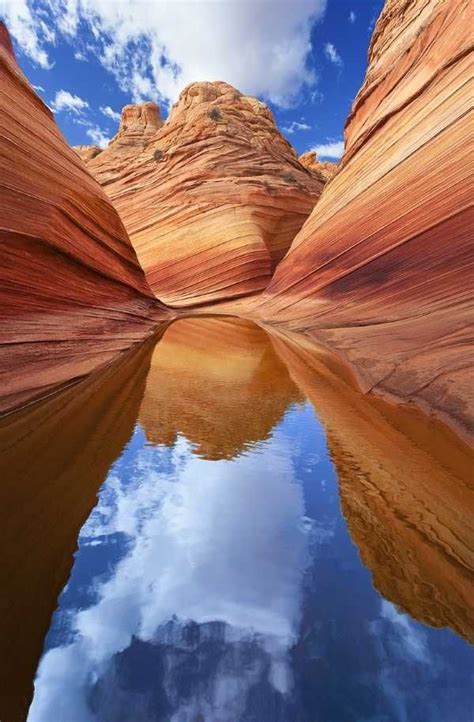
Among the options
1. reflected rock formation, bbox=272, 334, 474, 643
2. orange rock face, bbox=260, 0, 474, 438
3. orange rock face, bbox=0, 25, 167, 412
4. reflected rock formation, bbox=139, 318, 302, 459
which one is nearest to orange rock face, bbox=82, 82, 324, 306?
orange rock face, bbox=260, 0, 474, 438

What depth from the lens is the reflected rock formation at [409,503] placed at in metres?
2.05

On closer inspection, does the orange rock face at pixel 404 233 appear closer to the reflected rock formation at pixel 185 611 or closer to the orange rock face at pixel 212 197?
the reflected rock formation at pixel 185 611

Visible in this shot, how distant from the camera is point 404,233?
29.4 ft

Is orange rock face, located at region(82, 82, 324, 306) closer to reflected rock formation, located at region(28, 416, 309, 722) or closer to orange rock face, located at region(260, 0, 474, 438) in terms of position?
orange rock face, located at region(260, 0, 474, 438)

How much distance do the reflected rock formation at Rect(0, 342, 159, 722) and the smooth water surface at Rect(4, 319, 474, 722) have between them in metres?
0.08

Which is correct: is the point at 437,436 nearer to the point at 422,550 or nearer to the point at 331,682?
the point at 422,550

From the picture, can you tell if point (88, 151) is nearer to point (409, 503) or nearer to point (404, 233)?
point (404, 233)

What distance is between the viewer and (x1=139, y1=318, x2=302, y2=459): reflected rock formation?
4.11 m

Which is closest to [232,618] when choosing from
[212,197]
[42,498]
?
[42,498]

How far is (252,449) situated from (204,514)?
3.77 feet

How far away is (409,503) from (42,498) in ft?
7.86

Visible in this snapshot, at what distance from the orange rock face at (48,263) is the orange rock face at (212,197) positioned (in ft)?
25.3

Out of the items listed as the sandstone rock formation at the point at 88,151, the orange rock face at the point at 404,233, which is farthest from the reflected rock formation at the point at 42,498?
the sandstone rock formation at the point at 88,151

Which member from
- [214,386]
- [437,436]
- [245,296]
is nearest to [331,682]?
[437,436]
